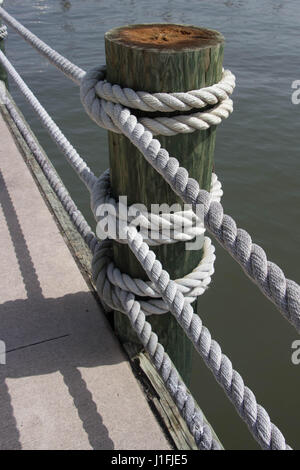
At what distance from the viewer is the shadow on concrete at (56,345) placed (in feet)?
5.27

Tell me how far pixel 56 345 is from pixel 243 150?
4970mm

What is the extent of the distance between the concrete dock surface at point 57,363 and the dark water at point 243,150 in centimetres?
150

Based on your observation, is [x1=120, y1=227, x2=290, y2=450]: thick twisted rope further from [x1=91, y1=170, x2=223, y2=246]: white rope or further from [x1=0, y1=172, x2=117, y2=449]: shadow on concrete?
[x1=0, y1=172, x2=117, y2=449]: shadow on concrete

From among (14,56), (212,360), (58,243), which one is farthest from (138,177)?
(14,56)

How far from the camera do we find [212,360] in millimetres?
1236

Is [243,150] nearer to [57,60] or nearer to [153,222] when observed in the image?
[57,60]

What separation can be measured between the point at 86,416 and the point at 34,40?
1894 millimetres

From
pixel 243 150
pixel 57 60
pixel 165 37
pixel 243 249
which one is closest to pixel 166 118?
pixel 165 37

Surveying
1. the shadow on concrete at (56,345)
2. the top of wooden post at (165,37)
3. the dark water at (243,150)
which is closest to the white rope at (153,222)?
the top of wooden post at (165,37)

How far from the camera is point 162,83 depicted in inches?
48.8

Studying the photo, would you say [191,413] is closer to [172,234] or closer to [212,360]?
[212,360]

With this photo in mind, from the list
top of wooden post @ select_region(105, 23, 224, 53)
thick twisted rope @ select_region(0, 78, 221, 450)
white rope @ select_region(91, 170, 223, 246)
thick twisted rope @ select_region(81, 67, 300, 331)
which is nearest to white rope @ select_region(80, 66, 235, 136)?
thick twisted rope @ select_region(81, 67, 300, 331)

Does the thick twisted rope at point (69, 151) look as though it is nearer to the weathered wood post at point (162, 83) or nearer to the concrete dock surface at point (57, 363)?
the weathered wood post at point (162, 83)

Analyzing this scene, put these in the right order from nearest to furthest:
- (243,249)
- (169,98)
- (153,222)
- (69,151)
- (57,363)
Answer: (243,249), (169,98), (153,222), (57,363), (69,151)
